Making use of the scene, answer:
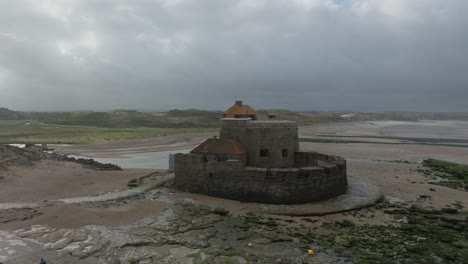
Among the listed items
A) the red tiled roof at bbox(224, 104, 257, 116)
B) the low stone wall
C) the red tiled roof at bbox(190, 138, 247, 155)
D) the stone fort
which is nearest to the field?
the low stone wall

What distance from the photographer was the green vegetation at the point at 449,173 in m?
21.7

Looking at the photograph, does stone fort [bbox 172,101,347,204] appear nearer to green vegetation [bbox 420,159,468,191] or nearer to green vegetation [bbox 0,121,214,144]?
green vegetation [bbox 420,159,468,191]

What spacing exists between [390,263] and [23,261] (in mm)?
10853

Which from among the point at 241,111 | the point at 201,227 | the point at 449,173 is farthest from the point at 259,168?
the point at 449,173


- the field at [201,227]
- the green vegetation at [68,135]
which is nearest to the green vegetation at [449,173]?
the field at [201,227]

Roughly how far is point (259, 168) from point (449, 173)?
18.1m

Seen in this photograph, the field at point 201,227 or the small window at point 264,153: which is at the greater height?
the small window at point 264,153

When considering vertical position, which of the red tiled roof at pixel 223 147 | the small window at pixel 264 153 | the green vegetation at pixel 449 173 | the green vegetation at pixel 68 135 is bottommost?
the green vegetation at pixel 449 173

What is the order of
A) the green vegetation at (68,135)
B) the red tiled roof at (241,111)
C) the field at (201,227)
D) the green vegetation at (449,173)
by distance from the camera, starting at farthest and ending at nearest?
1. the green vegetation at (68,135)
2. the red tiled roof at (241,111)
3. the green vegetation at (449,173)
4. the field at (201,227)

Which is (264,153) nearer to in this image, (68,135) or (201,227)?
(201,227)

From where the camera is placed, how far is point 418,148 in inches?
1623

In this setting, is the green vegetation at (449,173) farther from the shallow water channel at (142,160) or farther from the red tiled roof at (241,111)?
the shallow water channel at (142,160)

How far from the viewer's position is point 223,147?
59.1 ft

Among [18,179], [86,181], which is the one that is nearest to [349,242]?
[86,181]
